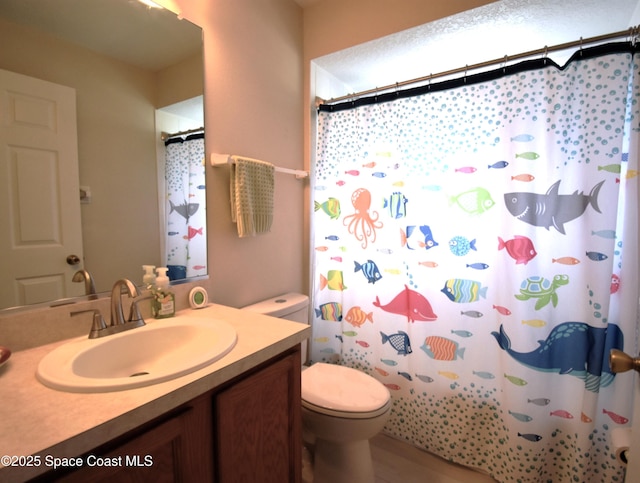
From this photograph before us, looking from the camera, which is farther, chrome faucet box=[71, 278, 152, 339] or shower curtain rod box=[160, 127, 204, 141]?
shower curtain rod box=[160, 127, 204, 141]

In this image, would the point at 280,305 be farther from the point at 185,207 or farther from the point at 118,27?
the point at 118,27

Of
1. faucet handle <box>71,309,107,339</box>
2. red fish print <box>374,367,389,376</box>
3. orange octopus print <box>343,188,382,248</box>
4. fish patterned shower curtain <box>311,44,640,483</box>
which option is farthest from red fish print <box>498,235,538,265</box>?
faucet handle <box>71,309,107,339</box>

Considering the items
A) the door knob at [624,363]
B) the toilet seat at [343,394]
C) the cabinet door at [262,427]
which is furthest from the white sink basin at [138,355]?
the door knob at [624,363]

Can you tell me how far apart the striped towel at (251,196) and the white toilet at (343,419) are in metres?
0.43

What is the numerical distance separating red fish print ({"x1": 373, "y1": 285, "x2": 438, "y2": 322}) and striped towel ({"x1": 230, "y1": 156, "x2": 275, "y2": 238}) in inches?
32.6

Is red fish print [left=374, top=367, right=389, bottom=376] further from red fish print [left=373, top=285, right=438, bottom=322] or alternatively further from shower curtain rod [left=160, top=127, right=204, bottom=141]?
shower curtain rod [left=160, top=127, right=204, bottom=141]

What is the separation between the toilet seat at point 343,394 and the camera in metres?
1.28

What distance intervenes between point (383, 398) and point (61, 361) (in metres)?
1.17

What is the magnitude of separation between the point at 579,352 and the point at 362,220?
117 centimetres

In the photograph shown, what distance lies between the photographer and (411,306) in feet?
5.55

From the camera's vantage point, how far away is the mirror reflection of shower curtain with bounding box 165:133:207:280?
1302 millimetres

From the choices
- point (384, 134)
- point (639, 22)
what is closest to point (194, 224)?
point (384, 134)

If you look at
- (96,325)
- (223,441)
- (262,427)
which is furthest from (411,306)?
(96,325)

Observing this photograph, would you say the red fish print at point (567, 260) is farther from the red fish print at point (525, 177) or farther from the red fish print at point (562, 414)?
the red fish print at point (562, 414)
